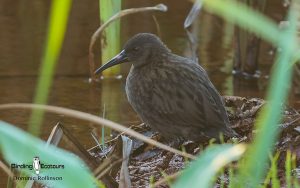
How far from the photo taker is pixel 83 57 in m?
6.93

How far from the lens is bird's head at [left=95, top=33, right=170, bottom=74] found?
15.1 ft

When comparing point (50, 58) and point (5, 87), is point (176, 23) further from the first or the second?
point (50, 58)

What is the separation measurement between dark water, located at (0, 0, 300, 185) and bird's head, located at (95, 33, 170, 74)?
0.59m

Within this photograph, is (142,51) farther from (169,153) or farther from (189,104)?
(169,153)

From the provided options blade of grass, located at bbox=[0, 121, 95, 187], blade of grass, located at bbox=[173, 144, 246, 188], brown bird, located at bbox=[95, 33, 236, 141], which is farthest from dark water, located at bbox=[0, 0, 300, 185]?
blade of grass, located at bbox=[173, 144, 246, 188]

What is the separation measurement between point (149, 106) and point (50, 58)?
2.26 metres

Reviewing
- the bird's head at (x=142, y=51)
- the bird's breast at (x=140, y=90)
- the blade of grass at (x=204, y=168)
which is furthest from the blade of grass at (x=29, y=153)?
the bird's head at (x=142, y=51)

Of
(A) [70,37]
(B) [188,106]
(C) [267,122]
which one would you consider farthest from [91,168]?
(A) [70,37]

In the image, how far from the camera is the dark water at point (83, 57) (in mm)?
5797

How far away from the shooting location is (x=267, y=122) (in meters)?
1.82

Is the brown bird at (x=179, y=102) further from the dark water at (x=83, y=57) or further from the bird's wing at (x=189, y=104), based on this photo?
the dark water at (x=83, y=57)

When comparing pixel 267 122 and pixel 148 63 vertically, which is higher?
pixel 267 122

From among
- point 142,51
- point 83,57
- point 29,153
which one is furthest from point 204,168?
point 83,57

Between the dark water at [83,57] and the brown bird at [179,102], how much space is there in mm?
769
